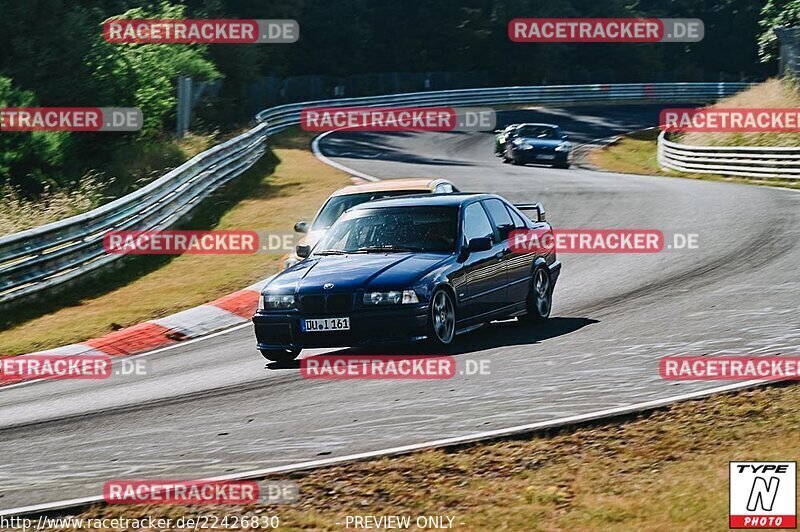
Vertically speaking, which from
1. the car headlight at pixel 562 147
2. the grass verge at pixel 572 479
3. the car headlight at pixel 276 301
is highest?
the car headlight at pixel 562 147

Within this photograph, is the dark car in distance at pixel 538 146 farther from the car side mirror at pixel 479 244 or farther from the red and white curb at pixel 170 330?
the car side mirror at pixel 479 244

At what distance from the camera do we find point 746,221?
62.4 feet

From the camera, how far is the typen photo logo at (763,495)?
590cm

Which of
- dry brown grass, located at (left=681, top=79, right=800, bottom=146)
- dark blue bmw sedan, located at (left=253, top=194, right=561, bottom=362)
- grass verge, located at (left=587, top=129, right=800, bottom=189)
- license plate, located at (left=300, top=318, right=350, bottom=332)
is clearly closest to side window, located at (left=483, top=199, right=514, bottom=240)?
dark blue bmw sedan, located at (left=253, top=194, right=561, bottom=362)

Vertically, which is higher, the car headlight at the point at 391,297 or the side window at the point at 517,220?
the side window at the point at 517,220

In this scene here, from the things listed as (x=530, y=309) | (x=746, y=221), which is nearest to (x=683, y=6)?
→ (x=746, y=221)

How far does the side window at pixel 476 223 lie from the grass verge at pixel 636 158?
18.8 metres

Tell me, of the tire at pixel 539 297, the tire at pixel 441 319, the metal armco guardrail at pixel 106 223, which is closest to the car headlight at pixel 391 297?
the tire at pixel 441 319

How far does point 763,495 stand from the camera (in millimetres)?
6078

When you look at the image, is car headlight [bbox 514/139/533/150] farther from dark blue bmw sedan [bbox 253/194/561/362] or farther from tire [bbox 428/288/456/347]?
tire [bbox 428/288/456/347]

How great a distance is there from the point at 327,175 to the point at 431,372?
1998 cm

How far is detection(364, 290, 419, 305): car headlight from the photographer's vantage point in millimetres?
10508

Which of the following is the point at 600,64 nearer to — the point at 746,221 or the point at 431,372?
the point at 746,221

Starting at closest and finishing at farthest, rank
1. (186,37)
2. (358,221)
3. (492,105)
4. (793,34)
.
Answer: (358,221), (793,34), (186,37), (492,105)
